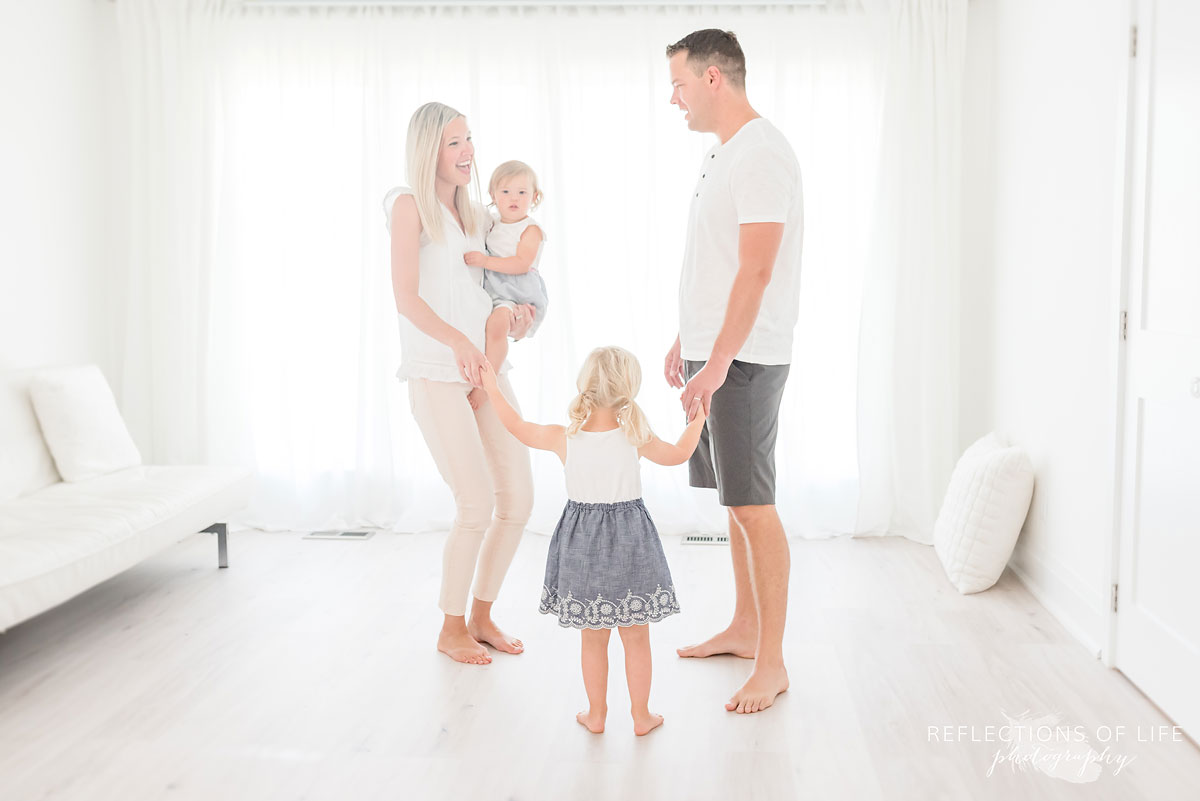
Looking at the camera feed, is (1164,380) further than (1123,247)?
No

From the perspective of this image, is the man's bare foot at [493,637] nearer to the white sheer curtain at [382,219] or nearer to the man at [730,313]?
the man at [730,313]

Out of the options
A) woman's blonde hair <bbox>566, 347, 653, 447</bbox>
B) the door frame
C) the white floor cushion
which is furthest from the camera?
the white floor cushion

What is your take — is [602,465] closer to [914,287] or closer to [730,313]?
[730,313]

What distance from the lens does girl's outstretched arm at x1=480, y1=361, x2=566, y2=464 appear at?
7.41 feet

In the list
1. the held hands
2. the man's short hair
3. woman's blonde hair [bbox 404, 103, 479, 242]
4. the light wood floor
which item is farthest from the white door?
woman's blonde hair [bbox 404, 103, 479, 242]

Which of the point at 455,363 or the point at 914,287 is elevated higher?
the point at 914,287

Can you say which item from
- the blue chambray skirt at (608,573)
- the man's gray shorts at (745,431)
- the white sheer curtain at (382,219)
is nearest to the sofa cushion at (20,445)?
the white sheer curtain at (382,219)

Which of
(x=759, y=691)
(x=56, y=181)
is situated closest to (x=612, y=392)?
(x=759, y=691)

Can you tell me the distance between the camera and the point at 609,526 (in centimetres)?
221

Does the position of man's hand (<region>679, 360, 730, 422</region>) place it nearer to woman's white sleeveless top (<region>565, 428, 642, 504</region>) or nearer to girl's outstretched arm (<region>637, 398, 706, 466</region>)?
girl's outstretched arm (<region>637, 398, 706, 466</region>)

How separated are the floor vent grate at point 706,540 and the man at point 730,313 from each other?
5.17 ft

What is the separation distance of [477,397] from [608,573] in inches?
31.4

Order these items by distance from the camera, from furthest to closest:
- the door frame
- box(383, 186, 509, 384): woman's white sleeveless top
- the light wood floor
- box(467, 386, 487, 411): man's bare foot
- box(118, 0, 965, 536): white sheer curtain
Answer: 1. box(118, 0, 965, 536): white sheer curtain
2. box(467, 386, 487, 411): man's bare foot
3. box(383, 186, 509, 384): woman's white sleeveless top
4. the door frame
5. the light wood floor

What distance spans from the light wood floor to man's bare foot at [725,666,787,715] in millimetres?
29
